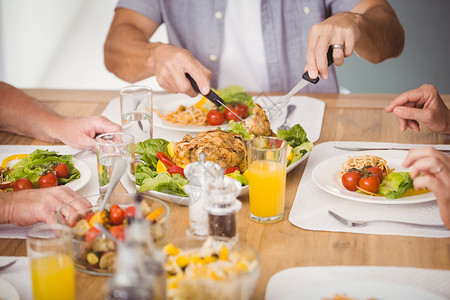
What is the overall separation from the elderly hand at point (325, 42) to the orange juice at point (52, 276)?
120 cm

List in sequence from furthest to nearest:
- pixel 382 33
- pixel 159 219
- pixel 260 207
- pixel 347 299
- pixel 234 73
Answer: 1. pixel 234 73
2. pixel 382 33
3. pixel 260 207
4. pixel 159 219
5. pixel 347 299

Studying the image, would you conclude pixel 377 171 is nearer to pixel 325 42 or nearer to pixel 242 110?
pixel 325 42

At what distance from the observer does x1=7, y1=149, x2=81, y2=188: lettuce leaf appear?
172 cm

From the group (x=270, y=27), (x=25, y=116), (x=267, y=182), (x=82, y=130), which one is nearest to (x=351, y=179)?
(x=267, y=182)

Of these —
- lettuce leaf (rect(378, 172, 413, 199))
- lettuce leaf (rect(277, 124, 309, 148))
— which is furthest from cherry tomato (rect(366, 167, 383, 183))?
lettuce leaf (rect(277, 124, 309, 148))

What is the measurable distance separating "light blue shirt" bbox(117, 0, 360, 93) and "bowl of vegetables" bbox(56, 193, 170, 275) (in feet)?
5.64

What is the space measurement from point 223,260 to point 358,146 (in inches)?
41.2

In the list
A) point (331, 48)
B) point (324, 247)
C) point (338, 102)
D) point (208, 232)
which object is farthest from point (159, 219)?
point (338, 102)

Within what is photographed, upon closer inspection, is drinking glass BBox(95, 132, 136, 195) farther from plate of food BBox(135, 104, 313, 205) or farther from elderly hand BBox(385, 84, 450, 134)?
elderly hand BBox(385, 84, 450, 134)

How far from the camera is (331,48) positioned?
211 centimetres

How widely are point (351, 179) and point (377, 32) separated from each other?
131cm

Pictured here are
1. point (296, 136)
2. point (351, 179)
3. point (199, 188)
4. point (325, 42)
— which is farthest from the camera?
point (325, 42)

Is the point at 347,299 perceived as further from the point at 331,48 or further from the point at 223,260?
the point at 331,48

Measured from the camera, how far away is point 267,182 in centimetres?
149
